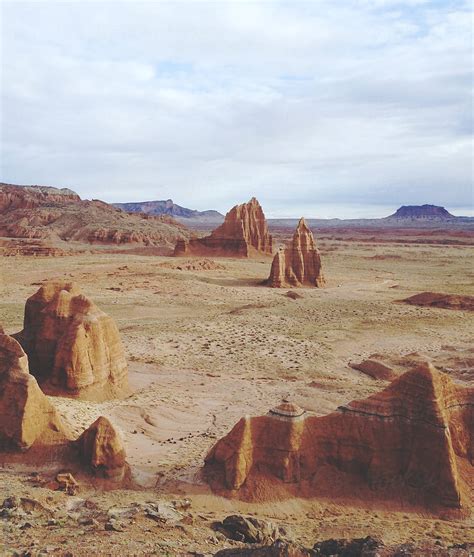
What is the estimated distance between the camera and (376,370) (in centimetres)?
1975

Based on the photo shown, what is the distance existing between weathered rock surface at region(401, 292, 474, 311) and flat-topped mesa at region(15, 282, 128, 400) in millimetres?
25288

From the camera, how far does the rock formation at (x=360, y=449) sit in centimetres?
1026

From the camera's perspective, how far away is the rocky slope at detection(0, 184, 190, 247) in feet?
281

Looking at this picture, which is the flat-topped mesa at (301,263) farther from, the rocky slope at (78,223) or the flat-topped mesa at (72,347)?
the rocky slope at (78,223)

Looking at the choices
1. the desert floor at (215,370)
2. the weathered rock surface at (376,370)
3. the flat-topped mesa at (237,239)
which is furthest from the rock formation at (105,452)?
the flat-topped mesa at (237,239)

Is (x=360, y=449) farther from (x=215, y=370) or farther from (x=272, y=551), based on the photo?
(x=215, y=370)

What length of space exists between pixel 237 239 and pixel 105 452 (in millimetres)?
59565

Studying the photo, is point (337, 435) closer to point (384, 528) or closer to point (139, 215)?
point (384, 528)

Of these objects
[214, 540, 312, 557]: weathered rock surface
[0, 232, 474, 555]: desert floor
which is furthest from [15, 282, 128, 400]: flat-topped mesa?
[214, 540, 312, 557]: weathered rock surface

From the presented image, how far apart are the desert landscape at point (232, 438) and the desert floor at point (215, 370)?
2.3 inches

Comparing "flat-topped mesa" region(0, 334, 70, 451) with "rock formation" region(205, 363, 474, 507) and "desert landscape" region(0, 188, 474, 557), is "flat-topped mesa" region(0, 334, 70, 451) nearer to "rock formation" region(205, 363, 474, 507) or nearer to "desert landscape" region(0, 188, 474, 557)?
"desert landscape" region(0, 188, 474, 557)

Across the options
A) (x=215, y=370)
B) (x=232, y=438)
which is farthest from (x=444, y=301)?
(x=232, y=438)

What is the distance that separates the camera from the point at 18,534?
7422 millimetres

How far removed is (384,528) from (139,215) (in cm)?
10282
